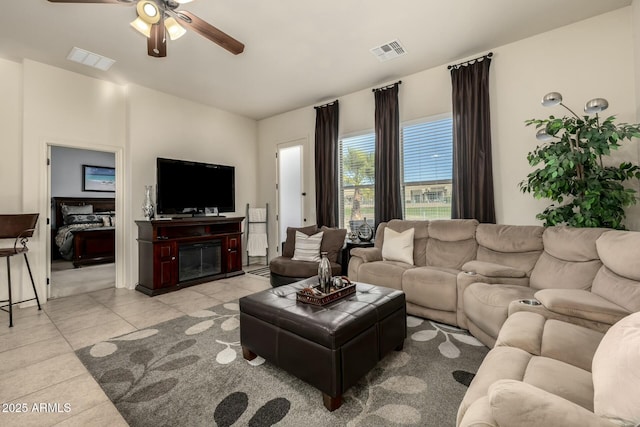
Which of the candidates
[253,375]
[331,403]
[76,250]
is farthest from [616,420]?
[76,250]

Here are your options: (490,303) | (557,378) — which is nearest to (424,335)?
(490,303)

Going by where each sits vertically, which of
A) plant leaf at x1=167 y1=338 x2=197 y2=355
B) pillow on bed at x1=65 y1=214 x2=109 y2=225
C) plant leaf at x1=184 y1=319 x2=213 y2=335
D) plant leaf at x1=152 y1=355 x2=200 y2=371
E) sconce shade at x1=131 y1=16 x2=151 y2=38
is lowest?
plant leaf at x1=152 y1=355 x2=200 y2=371

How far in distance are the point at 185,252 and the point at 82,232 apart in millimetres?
3004

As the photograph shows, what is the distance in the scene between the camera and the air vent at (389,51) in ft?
10.5

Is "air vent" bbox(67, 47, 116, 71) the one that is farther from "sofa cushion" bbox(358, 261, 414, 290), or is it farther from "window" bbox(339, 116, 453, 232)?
"sofa cushion" bbox(358, 261, 414, 290)

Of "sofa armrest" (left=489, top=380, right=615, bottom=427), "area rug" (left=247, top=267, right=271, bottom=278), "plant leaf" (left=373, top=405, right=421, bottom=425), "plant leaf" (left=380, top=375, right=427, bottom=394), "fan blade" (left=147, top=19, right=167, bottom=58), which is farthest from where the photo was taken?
"area rug" (left=247, top=267, right=271, bottom=278)

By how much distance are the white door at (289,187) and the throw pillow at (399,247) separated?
2.16 m

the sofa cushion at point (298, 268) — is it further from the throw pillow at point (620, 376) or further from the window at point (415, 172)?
the throw pillow at point (620, 376)

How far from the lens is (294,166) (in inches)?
213

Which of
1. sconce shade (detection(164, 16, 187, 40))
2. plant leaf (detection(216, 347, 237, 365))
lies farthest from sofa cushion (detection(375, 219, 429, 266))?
sconce shade (detection(164, 16, 187, 40))

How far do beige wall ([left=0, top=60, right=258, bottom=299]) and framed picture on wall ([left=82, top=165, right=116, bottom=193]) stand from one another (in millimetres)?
3584

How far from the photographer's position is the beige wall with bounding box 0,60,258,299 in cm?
345

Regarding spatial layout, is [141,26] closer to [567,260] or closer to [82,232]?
[567,260]

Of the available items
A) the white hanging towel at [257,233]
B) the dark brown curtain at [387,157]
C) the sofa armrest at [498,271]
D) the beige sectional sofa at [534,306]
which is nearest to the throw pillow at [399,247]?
the beige sectional sofa at [534,306]
